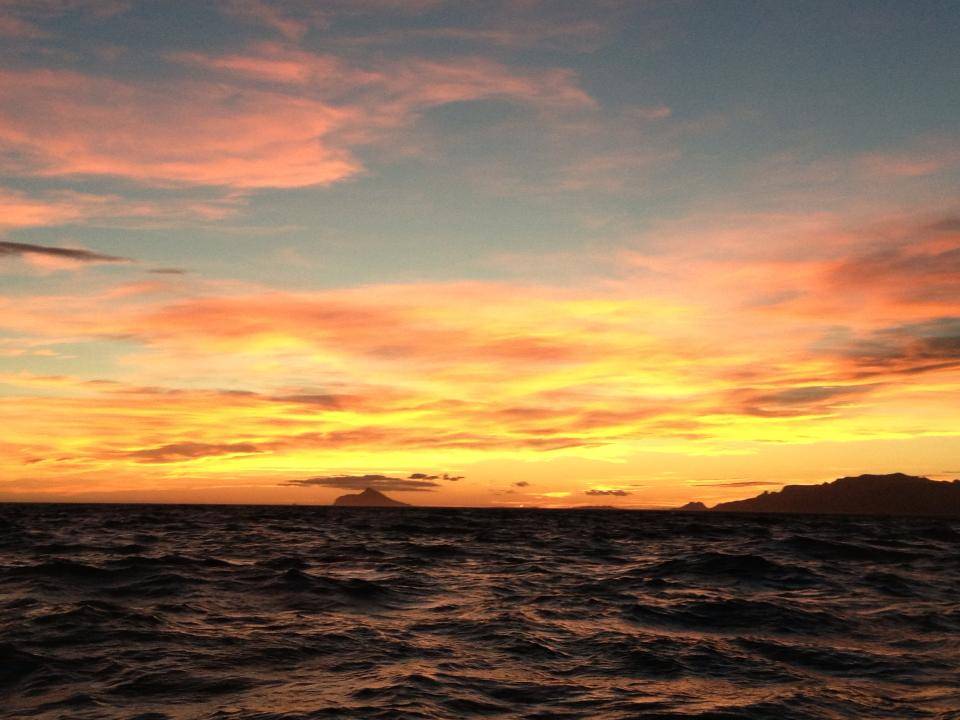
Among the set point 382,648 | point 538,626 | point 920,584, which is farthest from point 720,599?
point 382,648

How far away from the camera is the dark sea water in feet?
37.7

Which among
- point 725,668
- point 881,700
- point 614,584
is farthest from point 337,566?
point 881,700

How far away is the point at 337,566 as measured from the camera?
2917 centimetres

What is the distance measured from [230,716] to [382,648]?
4.75 m

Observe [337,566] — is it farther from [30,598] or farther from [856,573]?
[856,573]

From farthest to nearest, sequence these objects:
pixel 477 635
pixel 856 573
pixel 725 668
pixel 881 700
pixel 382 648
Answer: pixel 856 573 < pixel 477 635 < pixel 382 648 < pixel 725 668 < pixel 881 700

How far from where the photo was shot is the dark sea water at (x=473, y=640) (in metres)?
11.5

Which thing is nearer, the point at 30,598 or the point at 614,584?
the point at 30,598

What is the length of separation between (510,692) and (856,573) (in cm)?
2021

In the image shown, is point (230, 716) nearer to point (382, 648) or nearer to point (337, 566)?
point (382, 648)

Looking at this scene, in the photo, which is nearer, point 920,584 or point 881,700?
point 881,700

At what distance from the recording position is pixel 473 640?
15688 mm

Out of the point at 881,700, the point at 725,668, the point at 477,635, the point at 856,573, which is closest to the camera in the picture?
the point at 881,700

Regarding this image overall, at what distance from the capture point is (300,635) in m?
16.2
